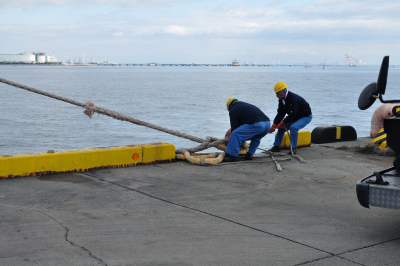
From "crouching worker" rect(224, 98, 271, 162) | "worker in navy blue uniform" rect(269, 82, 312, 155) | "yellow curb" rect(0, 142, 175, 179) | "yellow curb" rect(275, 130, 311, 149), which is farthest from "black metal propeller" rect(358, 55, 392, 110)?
"yellow curb" rect(275, 130, 311, 149)

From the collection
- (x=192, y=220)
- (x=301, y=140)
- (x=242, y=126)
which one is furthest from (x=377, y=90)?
(x=301, y=140)

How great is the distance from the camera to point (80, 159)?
27.5 feet

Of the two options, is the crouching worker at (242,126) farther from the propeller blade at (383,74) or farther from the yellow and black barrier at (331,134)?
the propeller blade at (383,74)

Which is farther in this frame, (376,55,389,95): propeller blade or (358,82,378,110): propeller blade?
(358,82,378,110): propeller blade

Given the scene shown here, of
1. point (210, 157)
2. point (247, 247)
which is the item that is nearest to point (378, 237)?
point (247, 247)

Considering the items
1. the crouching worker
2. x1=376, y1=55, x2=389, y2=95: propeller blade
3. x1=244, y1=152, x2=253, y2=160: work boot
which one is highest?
x1=376, y1=55, x2=389, y2=95: propeller blade

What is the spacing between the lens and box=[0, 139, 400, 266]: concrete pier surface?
4.67m

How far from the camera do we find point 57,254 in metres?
4.62

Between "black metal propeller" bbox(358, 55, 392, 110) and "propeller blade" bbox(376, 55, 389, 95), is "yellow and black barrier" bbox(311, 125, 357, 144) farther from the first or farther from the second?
"propeller blade" bbox(376, 55, 389, 95)

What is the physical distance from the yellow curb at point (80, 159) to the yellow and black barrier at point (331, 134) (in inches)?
180

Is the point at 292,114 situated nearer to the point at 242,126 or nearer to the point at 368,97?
the point at 242,126

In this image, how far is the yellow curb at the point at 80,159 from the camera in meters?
7.80

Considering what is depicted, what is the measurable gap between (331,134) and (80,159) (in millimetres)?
6914

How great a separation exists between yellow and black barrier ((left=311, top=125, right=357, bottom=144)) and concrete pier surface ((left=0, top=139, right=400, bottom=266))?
148 inches
